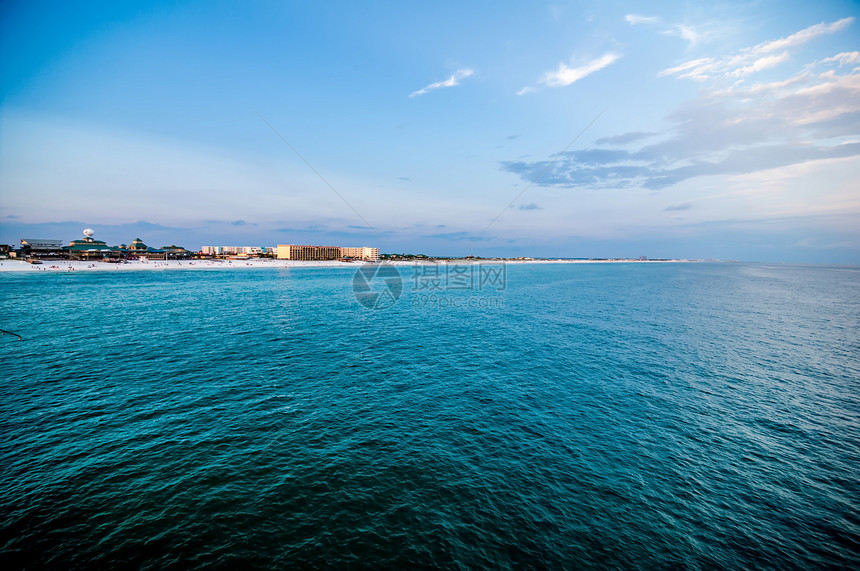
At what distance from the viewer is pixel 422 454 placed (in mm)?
20000

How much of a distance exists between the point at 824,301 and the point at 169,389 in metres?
146

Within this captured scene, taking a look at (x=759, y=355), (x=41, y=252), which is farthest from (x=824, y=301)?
(x=41, y=252)

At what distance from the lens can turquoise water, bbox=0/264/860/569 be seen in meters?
13.8

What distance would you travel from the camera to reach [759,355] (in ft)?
130

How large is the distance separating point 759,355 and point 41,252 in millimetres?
332422

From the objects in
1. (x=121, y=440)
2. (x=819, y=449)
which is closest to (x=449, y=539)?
(x=121, y=440)

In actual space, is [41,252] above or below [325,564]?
above

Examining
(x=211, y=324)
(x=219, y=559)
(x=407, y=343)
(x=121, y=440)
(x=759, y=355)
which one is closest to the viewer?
(x=219, y=559)

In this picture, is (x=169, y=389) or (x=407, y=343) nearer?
(x=169, y=389)

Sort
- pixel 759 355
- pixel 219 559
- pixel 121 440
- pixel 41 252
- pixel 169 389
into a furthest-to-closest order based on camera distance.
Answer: pixel 41 252, pixel 759 355, pixel 169 389, pixel 121 440, pixel 219 559

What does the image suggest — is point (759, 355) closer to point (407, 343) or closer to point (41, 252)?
point (407, 343)

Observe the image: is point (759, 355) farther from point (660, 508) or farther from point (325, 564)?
point (325, 564)

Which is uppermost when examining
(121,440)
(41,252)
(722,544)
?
(41,252)

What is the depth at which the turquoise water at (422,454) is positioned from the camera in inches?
542
